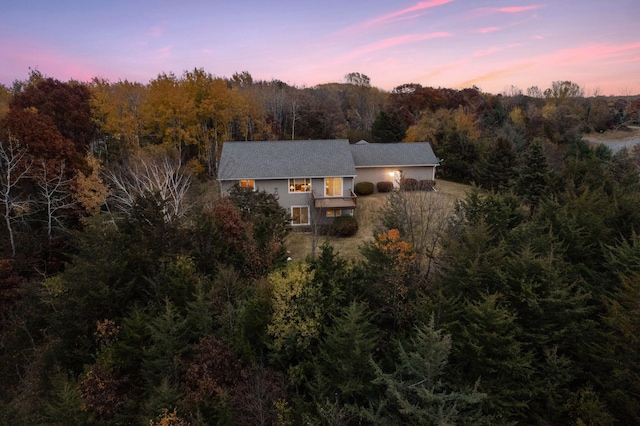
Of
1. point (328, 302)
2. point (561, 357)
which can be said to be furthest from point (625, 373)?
point (328, 302)

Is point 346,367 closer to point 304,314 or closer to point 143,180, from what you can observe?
point 304,314

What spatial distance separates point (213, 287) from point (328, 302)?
5943mm

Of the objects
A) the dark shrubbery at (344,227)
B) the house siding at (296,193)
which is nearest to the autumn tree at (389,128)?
the house siding at (296,193)

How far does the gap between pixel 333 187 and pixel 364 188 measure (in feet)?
16.5

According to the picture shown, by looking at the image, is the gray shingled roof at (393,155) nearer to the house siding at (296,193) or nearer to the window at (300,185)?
the house siding at (296,193)

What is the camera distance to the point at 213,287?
18.5m

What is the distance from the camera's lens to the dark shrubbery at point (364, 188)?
37375 millimetres

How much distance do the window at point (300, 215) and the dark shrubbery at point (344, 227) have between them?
3.60 metres

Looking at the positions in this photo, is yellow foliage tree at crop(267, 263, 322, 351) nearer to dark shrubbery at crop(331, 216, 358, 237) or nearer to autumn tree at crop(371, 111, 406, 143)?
dark shrubbery at crop(331, 216, 358, 237)

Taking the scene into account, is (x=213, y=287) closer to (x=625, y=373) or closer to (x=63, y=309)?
(x=63, y=309)

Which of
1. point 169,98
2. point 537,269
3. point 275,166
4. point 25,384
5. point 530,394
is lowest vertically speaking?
point 25,384

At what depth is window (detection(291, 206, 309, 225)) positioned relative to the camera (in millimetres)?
33344

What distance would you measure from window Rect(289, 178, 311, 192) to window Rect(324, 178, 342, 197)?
1.63m

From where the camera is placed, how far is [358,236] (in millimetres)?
30109
